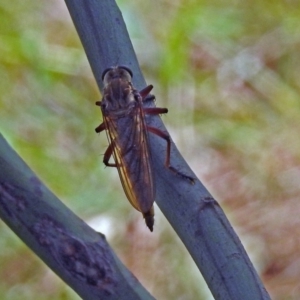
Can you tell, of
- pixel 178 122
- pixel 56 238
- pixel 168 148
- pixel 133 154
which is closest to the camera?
pixel 56 238

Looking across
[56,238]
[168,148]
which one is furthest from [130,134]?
[56,238]

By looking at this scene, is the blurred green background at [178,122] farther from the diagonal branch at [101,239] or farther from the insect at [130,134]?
the diagonal branch at [101,239]

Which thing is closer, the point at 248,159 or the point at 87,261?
the point at 87,261

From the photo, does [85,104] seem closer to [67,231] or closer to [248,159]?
[248,159]

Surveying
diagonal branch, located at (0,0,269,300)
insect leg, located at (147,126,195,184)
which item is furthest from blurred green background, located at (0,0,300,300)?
diagonal branch, located at (0,0,269,300)

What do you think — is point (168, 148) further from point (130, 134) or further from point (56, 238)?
point (130, 134)

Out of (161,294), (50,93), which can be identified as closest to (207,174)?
(161,294)

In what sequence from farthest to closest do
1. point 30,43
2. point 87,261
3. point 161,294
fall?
point 30,43 < point 161,294 < point 87,261
